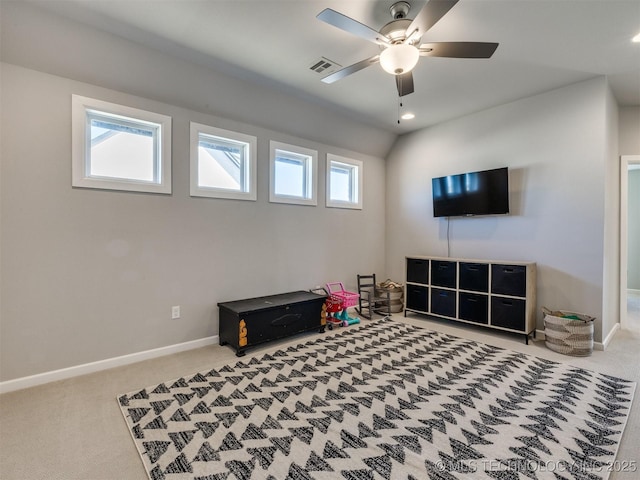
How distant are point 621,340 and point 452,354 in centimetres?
223

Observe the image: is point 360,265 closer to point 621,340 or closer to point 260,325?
point 260,325

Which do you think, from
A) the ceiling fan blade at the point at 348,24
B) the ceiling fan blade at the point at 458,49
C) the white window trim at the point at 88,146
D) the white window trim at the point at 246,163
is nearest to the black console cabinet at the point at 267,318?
the white window trim at the point at 246,163

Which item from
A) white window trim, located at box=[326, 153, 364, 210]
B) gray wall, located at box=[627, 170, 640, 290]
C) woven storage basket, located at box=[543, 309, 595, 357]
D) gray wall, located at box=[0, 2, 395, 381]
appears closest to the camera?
gray wall, located at box=[0, 2, 395, 381]

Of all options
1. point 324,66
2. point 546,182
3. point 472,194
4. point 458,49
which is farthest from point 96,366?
point 546,182

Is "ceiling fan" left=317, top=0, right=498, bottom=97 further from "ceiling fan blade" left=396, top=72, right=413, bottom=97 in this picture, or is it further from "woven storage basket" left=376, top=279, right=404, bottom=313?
"woven storage basket" left=376, top=279, right=404, bottom=313

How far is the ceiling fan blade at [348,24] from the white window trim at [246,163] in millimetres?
2048

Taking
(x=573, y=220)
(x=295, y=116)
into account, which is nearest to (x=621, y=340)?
(x=573, y=220)

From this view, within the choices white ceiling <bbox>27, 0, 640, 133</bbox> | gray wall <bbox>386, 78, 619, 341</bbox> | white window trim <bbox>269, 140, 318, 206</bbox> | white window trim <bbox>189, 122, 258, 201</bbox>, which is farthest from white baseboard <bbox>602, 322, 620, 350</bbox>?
white window trim <bbox>189, 122, 258, 201</bbox>

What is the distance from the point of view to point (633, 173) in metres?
5.99

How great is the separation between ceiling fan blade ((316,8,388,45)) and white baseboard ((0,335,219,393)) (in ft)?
10.7

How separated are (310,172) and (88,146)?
2636 millimetres

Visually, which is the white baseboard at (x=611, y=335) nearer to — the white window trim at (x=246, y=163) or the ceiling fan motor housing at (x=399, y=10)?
the ceiling fan motor housing at (x=399, y=10)

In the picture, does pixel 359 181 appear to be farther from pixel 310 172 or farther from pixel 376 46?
pixel 376 46

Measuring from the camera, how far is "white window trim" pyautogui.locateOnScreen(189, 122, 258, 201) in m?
3.39
